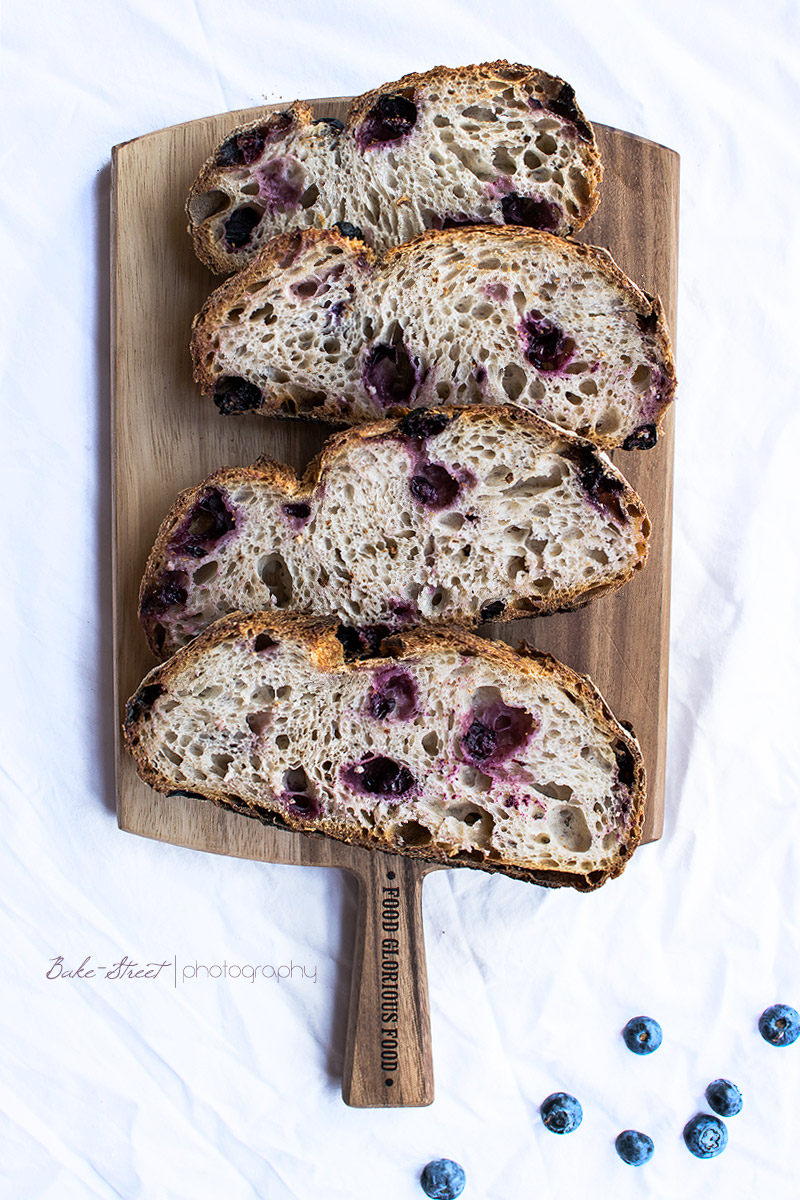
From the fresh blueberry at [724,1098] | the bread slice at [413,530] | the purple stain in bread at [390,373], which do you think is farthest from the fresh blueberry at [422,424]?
the fresh blueberry at [724,1098]

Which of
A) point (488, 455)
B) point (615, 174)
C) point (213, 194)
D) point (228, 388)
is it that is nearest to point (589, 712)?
point (488, 455)

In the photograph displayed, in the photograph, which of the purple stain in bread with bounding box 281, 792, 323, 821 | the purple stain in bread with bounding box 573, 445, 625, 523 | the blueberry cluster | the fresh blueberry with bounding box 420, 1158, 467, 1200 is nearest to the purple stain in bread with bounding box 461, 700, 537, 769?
the purple stain in bread with bounding box 281, 792, 323, 821

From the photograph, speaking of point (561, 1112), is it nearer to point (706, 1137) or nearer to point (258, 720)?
point (706, 1137)

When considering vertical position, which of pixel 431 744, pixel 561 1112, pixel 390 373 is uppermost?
pixel 390 373

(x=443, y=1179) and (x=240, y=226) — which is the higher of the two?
(x=240, y=226)

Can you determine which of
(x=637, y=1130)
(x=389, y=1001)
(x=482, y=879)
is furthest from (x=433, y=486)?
(x=637, y=1130)

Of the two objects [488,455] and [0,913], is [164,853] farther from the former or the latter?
[488,455]
